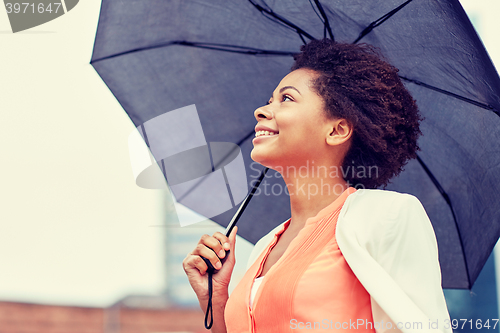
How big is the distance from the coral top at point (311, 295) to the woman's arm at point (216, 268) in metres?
0.23

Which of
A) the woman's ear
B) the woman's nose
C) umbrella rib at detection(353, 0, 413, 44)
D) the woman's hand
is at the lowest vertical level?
the woman's hand

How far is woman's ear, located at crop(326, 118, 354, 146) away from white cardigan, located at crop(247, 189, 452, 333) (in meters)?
0.39

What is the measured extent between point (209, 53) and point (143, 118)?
1.50 ft

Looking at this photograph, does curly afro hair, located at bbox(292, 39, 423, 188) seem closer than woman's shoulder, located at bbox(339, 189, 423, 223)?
No

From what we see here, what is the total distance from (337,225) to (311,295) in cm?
24

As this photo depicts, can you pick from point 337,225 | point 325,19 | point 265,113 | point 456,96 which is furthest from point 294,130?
point 456,96

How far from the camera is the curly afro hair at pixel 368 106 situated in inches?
71.1

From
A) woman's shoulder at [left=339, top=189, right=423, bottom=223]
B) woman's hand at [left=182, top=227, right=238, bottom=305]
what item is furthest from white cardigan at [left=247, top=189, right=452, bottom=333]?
woman's hand at [left=182, top=227, right=238, bottom=305]

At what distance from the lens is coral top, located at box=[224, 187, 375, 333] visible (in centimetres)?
138

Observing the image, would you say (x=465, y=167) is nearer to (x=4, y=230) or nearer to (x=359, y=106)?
(x=359, y=106)

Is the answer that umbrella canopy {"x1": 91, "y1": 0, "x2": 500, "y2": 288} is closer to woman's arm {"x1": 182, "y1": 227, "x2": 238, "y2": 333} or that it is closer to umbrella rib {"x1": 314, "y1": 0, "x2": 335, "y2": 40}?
umbrella rib {"x1": 314, "y1": 0, "x2": 335, "y2": 40}

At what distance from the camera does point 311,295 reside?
1.39 metres

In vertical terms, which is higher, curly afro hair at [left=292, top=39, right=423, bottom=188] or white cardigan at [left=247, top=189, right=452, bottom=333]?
curly afro hair at [left=292, top=39, right=423, bottom=188]

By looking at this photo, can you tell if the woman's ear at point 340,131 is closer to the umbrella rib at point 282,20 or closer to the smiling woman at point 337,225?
the smiling woman at point 337,225
